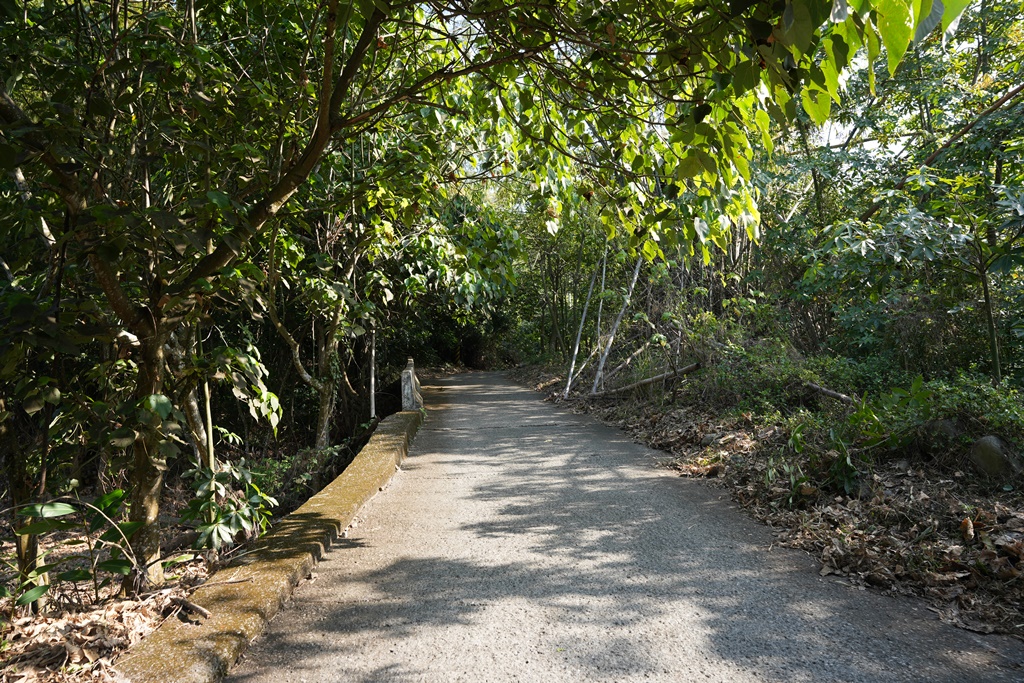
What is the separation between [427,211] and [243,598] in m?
5.58

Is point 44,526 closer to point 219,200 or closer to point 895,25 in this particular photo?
point 219,200

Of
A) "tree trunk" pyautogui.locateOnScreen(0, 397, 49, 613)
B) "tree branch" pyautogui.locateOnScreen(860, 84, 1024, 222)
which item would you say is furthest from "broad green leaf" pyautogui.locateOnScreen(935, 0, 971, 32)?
"tree branch" pyautogui.locateOnScreen(860, 84, 1024, 222)

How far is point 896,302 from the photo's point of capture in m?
8.77

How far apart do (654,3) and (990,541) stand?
345 cm

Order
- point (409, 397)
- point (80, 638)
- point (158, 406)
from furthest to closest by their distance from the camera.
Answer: point (409, 397), point (158, 406), point (80, 638)

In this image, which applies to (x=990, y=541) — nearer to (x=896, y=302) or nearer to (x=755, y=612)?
(x=755, y=612)

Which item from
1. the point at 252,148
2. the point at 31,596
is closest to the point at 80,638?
the point at 31,596

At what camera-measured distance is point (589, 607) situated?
339 cm

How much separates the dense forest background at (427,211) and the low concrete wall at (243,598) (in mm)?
258

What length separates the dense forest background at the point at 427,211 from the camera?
2754 millimetres

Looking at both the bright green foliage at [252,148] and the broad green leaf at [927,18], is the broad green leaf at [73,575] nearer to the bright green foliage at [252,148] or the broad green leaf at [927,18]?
the bright green foliage at [252,148]

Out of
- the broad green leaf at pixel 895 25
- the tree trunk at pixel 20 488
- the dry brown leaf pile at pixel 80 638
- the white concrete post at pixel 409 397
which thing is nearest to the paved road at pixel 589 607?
the dry brown leaf pile at pixel 80 638

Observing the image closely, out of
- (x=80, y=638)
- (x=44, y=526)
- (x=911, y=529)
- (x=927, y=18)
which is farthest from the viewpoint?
(x=911, y=529)

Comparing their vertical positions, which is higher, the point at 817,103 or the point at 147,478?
the point at 817,103
